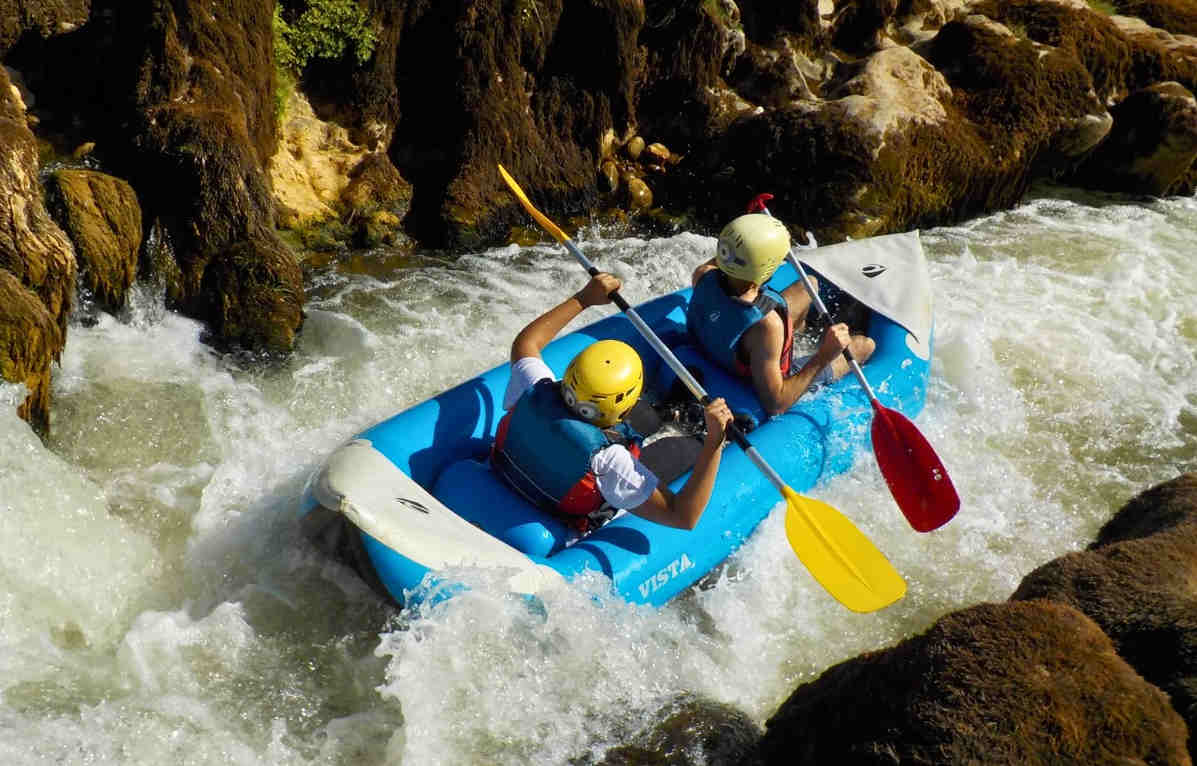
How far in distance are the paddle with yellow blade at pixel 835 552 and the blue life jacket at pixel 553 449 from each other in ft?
1.99

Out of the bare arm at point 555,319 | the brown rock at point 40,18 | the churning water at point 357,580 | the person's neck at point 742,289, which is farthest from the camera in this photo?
the brown rock at point 40,18

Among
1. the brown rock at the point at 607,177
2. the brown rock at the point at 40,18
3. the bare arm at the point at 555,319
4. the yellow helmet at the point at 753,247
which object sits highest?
the brown rock at the point at 40,18

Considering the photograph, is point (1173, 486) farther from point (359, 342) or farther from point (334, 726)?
point (359, 342)

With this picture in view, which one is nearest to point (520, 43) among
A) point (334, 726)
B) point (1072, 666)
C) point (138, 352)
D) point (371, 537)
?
point (138, 352)

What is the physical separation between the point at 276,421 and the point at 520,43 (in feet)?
11.8

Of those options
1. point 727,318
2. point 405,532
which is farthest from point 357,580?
point 727,318

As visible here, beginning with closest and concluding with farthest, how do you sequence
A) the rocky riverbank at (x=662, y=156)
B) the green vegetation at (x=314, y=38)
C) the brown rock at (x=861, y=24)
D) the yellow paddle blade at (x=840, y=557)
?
the rocky riverbank at (x=662, y=156) < the yellow paddle blade at (x=840, y=557) < the green vegetation at (x=314, y=38) < the brown rock at (x=861, y=24)

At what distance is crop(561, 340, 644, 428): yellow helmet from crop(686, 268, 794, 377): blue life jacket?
114 cm

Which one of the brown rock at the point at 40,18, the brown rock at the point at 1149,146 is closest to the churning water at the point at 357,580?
the brown rock at the point at 40,18

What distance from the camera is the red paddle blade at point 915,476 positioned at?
4504mm

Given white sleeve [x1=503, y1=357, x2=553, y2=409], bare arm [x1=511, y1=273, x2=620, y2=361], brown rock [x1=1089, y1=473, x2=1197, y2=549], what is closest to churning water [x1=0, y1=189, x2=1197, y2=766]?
brown rock [x1=1089, y1=473, x2=1197, y2=549]

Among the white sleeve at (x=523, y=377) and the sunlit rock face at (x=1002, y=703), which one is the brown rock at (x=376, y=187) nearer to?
the white sleeve at (x=523, y=377)

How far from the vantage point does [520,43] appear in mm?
7266

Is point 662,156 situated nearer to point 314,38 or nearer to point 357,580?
point 314,38
